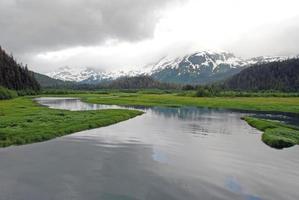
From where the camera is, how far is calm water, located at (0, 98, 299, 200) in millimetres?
24766

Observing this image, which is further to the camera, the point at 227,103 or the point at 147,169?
the point at 227,103

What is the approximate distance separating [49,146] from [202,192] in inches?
874

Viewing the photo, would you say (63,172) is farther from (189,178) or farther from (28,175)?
(189,178)

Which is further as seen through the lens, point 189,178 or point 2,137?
point 2,137

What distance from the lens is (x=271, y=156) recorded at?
38.4 meters

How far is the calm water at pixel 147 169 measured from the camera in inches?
975

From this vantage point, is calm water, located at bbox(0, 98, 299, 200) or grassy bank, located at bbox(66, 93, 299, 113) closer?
calm water, located at bbox(0, 98, 299, 200)

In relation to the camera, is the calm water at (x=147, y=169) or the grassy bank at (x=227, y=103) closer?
the calm water at (x=147, y=169)

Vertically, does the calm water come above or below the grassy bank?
below

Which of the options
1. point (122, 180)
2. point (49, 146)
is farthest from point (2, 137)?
point (122, 180)

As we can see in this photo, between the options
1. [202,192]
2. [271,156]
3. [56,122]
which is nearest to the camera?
[202,192]

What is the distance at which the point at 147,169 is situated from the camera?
1241 inches

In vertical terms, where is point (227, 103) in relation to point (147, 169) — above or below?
above

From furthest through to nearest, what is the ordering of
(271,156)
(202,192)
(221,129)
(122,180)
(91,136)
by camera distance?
(221,129) < (91,136) < (271,156) < (122,180) < (202,192)
